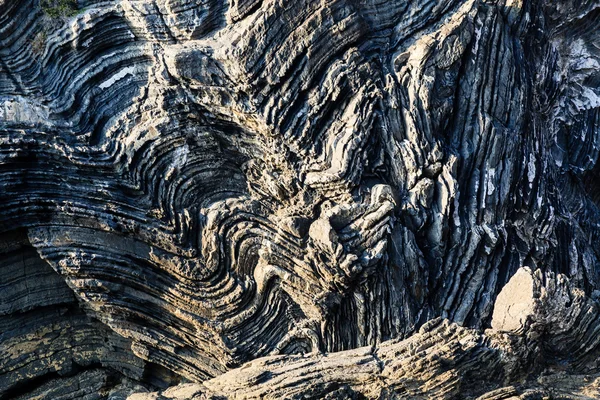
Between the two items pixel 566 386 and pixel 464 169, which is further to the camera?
pixel 464 169

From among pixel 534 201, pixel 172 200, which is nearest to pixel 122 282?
pixel 172 200

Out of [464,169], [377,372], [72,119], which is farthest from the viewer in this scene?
[464,169]

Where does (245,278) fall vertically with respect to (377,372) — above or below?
above


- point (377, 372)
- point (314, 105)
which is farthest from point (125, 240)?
point (377, 372)

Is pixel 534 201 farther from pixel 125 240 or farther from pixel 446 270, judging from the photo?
Answer: pixel 125 240

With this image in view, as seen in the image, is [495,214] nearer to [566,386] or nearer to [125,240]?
[566,386]

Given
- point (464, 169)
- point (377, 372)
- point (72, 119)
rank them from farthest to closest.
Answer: point (464, 169) → point (72, 119) → point (377, 372)

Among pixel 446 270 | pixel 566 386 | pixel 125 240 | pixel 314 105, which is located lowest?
pixel 566 386
